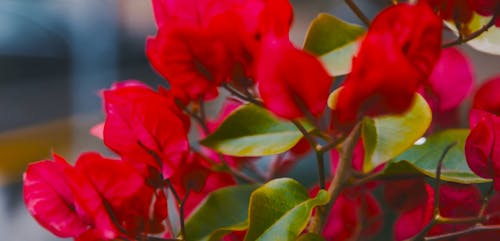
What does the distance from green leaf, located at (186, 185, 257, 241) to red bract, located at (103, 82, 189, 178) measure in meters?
0.04

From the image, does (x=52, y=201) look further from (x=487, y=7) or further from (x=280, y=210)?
(x=487, y=7)

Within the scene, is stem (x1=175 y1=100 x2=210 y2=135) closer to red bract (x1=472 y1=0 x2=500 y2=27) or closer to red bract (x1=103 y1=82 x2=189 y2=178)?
red bract (x1=103 y1=82 x2=189 y2=178)

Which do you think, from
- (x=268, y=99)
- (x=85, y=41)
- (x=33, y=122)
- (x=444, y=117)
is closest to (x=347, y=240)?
(x=444, y=117)

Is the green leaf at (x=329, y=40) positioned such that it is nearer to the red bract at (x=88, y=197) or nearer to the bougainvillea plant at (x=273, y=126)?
the bougainvillea plant at (x=273, y=126)

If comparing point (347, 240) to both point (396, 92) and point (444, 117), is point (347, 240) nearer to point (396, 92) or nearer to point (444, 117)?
point (444, 117)

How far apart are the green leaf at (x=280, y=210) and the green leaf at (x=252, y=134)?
0.04 meters

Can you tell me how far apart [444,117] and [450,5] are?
0.16 m

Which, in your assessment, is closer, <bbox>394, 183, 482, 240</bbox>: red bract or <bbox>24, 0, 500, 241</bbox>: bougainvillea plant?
<bbox>24, 0, 500, 241</bbox>: bougainvillea plant

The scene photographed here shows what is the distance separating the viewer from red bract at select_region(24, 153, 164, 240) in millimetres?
373

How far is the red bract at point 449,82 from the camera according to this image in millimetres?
491

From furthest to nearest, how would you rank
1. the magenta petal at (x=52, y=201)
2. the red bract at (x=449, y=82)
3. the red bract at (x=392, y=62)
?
1. the red bract at (x=449, y=82)
2. the magenta petal at (x=52, y=201)
3. the red bract at (x=392, y=62)

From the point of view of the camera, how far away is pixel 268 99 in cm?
31

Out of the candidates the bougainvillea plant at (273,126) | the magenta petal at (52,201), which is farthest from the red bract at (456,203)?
the magenta petal at (52,201)

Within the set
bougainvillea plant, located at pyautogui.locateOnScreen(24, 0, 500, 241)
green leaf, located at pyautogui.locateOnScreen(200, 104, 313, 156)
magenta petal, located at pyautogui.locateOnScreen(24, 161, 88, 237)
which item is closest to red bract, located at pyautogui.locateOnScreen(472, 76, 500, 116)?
bougainvillea plant, located at pyautogui.locateOnScreen(24, 0, 500, 241)
